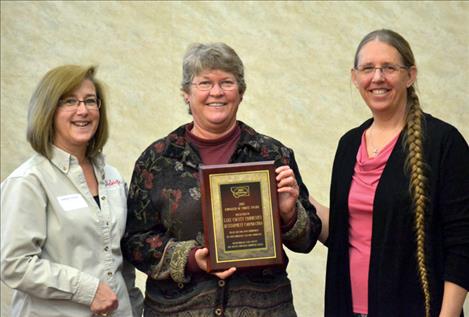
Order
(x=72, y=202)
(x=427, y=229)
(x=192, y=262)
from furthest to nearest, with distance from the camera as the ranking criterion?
1. (x=72, y=202)
2. (x=192, y=262)
3. (x=427, y=229)

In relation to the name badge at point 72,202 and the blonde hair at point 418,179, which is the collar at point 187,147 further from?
the blonde hair at point 418,179

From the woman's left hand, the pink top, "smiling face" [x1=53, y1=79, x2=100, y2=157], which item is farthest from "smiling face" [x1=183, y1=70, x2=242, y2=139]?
the pink top

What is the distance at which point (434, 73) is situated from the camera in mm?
5164

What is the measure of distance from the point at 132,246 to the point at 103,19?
2.63 meters

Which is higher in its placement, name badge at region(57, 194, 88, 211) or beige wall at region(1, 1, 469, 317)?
beige wall at region(1, 1, 469, 317)

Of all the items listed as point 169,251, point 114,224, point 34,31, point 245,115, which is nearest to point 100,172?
point 114,224

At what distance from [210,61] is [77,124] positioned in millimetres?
551

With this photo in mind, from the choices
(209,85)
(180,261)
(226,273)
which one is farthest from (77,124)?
(226,273)

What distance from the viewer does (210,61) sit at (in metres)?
3.22

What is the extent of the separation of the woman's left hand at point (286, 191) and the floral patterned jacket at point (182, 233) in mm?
58

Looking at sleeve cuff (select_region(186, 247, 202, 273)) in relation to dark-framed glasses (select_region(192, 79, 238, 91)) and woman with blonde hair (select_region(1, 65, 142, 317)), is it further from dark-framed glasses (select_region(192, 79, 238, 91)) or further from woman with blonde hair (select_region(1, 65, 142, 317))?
dark-framed glasses (select_region(192, 79, 238, 91))

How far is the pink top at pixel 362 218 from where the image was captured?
126 inches

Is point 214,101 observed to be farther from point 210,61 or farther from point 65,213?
point 65,213

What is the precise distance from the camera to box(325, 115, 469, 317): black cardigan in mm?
3035
